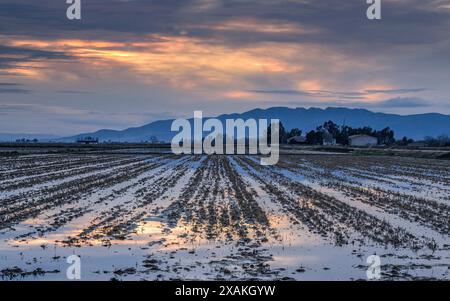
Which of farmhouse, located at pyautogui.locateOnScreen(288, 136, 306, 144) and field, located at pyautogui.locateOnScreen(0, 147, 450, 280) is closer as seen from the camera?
field, located at pyautogui.locateOnScreen(0, 147, 450, 280)

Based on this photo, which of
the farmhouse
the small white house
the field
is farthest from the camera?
the farmhouse

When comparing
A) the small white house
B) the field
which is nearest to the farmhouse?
the small white house

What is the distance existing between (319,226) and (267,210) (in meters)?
3.76

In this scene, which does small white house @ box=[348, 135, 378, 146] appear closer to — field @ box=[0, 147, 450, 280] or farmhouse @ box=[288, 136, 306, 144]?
farmhouse @ box=[288, 136, 306, 144]

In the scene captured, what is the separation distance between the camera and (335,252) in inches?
515

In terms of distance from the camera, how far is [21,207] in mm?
20234

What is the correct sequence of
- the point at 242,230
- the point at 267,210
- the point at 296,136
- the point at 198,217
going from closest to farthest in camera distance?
the point at 242,230
the point at 198,217
the point at 267,210
the point at 296,136

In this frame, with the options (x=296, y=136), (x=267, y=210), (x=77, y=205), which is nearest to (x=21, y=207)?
(x=77, y=205)

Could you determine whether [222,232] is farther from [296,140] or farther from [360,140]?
[296,140]

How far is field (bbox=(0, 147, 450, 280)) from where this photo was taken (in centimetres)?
1130

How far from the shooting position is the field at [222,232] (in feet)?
37.1

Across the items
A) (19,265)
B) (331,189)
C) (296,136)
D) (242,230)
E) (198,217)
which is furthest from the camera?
(296,136)
